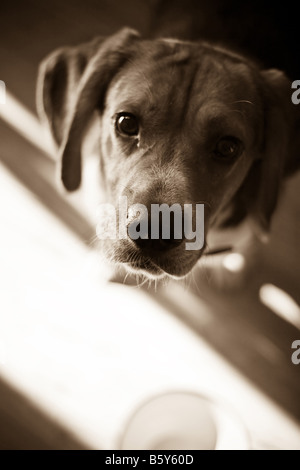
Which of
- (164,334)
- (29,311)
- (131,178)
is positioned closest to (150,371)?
(164,334)

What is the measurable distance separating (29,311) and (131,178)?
1.12m

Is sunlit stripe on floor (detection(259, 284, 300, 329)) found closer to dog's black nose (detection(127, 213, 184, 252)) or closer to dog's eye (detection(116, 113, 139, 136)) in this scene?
dog's black nose (detection(127, 213, 184, 252))

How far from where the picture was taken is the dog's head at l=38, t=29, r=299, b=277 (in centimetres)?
145

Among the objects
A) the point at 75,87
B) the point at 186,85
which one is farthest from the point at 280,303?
the point at 75,87

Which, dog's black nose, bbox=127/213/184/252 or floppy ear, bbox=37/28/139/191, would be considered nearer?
dog's black nose, bbox=127/213/184/252


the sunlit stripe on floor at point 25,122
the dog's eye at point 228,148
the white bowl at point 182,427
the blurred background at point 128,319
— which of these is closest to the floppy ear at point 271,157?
the dog's eye at point 228,148

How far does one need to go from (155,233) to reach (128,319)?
95cm

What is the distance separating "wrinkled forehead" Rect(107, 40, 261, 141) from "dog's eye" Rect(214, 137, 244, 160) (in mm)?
71

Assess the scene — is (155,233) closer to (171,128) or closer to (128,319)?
(171,128)

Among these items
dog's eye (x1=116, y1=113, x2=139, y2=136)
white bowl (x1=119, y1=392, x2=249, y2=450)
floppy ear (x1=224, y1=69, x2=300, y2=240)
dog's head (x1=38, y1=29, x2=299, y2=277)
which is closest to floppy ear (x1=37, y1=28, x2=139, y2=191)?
dog's head (x1=38, y1=29, x2=299, y2=277)

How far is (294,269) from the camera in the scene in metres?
2.30

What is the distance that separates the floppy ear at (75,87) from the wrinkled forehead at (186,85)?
72 millimetres

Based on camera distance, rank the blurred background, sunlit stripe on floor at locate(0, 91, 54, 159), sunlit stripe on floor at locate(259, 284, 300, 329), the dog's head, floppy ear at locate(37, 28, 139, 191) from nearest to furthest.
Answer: the dog's head
floppy ear at locate(37, 28, 139, 191)
the blurred background
sunlit stripe on floor at locate(259, 284, 300, 329)
sunlit stripe on floor at locate(0, 91, 54, 159)

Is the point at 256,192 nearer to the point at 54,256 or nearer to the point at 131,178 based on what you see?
the point at 131,178
